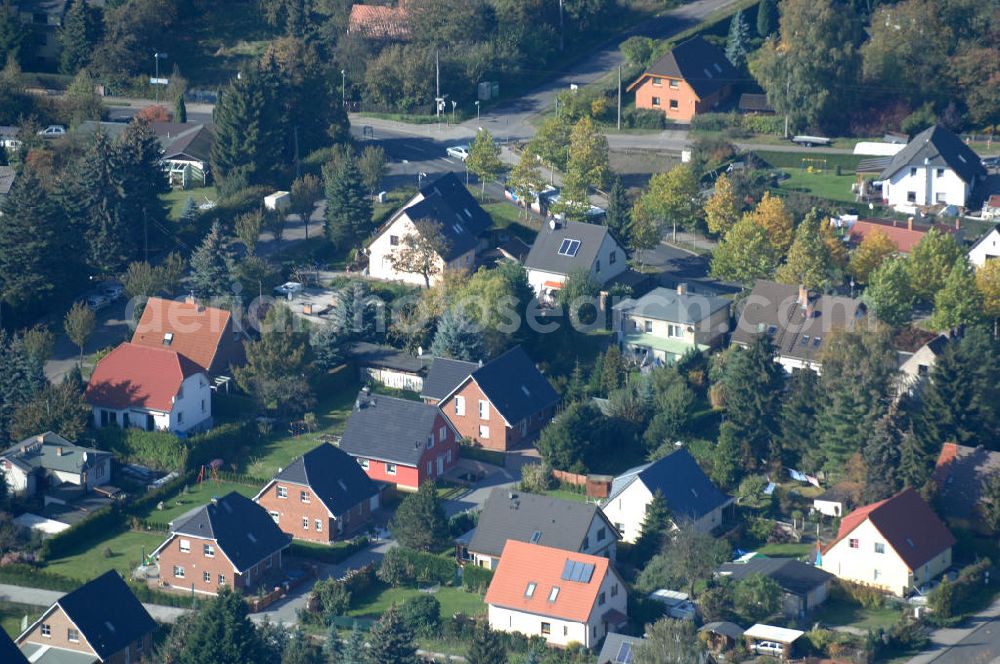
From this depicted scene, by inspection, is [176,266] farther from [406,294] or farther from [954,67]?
[954,67]

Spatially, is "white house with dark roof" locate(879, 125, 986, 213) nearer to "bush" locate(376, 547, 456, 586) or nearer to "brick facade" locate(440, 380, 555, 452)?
"brick facade" locate(440, 380, 555, 452)

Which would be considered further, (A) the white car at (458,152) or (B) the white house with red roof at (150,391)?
(A) the white car at (458,152)

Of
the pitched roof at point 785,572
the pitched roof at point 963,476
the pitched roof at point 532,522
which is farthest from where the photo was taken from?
the pitched roof at point 963,476

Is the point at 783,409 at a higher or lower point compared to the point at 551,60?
lower

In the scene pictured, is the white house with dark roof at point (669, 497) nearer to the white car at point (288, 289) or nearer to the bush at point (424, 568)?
the bush at point (424, 568)

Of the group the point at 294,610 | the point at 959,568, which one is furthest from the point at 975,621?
the point at 294,610

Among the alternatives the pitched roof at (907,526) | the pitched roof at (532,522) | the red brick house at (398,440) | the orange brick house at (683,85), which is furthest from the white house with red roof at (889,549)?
the orange brick house at (683,85)

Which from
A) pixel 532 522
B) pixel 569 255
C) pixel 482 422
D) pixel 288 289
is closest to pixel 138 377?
pixel 288 289
